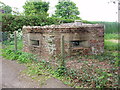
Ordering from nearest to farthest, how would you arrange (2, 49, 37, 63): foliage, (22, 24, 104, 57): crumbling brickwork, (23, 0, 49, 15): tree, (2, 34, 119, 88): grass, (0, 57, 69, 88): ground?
(2, 34, 119, 88): grass < (0, 57, 69, 88): ground < (2, 49, 37, 63): foliage < (22, 24, 104, 57): crumbling brickwork < (23, 0, 49, 15): tree

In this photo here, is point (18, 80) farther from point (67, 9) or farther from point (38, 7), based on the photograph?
point (67, 9)

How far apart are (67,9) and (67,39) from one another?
1892 centimetres

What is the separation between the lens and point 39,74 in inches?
206

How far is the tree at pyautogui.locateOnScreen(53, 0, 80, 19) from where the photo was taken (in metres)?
24.6

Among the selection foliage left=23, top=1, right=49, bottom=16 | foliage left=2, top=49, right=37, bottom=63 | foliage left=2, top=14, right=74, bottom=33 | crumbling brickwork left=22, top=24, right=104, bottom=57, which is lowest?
foliage left=2, top=49, right=37, bottom=63

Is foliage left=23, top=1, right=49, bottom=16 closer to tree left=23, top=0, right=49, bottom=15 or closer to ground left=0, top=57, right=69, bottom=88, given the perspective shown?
tree left=23, top=0, right=49, bottom=15

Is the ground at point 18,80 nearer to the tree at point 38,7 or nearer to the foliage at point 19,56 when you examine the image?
the foliage at point 19,56

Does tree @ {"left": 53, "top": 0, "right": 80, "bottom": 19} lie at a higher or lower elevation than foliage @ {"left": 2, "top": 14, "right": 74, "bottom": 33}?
higher

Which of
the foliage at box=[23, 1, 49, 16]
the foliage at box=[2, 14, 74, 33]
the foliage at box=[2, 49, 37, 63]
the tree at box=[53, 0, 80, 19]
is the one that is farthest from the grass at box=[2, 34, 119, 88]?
the tree at box=[53, 0, 80, 19]

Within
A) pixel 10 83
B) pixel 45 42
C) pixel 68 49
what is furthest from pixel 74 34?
pixel 10 83

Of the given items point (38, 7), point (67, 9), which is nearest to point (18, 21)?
point (38, 7)

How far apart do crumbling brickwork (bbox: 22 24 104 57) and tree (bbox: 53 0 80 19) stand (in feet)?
57.0

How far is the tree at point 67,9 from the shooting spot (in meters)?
24.6

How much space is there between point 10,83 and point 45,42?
3.00m
